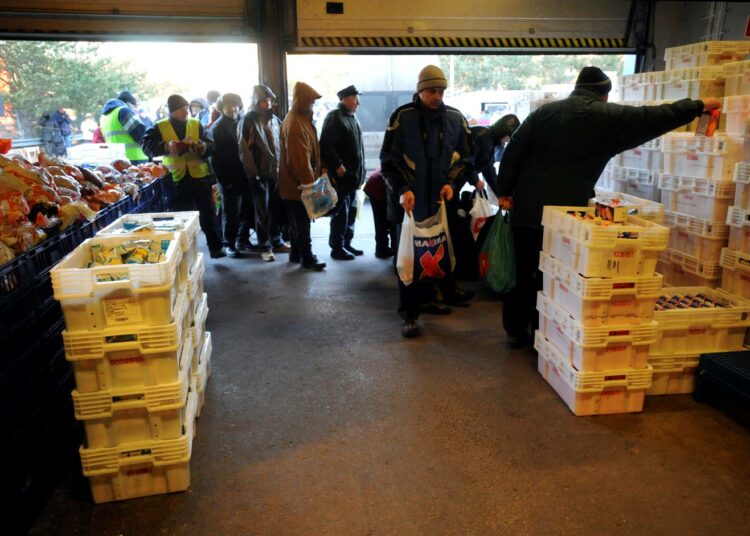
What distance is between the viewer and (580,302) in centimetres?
325

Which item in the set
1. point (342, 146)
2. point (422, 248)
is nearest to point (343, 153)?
point (342, 146)

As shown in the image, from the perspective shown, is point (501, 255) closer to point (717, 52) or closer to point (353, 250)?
point (717, 52)

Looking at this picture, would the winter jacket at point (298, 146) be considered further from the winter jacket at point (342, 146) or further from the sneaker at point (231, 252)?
the sneaker at point (231, 252)

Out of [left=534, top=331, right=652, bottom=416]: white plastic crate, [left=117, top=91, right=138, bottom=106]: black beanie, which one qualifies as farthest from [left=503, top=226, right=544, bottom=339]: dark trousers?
[left=117, top=91, right=138, bottom=106]: black beanie

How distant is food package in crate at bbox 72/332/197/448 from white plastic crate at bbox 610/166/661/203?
4276 millimetres

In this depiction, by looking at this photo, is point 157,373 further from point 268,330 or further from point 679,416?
point 679,416

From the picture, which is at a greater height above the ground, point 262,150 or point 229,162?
point 262,150

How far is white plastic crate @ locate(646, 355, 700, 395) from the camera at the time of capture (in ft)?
11.6

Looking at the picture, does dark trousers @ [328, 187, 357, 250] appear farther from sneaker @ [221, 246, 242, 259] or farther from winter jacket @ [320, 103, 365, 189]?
sneaker @ [221, 246, 242, 259]

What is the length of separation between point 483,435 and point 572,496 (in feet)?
2.04

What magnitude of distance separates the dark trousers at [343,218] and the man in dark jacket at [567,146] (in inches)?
106

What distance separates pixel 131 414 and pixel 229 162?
15.1ft

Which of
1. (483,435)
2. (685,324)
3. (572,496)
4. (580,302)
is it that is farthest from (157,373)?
(685,324)

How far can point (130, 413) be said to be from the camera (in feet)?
8.52
